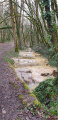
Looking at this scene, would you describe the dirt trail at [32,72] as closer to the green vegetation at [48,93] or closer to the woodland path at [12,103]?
the green vegetation at [48,93]

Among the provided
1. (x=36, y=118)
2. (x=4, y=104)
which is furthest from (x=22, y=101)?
(x=36, y=118)

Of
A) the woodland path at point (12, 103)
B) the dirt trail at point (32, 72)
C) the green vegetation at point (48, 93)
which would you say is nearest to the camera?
the woodland path at point (12, 103)

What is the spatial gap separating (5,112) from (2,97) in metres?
0.91

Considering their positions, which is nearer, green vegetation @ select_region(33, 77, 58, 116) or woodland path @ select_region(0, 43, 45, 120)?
woodland path @ select_region(0, 43, 45, 120)

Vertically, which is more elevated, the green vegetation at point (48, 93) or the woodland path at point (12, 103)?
the woodland path at point (12, 103)

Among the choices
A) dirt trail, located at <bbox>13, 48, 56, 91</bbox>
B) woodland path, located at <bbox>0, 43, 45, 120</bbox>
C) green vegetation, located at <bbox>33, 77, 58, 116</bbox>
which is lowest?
dirt trail, located at <bbox>13, 48, 56, 91</bbox>

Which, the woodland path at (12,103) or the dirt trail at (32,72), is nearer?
the woodland path at (12,103)

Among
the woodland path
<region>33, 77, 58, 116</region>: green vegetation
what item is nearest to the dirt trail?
<region>33, 77, 58, 116</region>: green vegetation

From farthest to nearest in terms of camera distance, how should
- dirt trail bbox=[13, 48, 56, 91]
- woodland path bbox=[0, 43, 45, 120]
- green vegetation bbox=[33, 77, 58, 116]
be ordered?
dirt trail bbox=[13, 48, 56, 91] → green vegetation bbox=[33, 77, 58, 116] → woodland path bbox=[0, 43, 45, 120]

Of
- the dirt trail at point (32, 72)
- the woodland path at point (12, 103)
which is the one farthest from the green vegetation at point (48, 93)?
the dirt trail at point (32, 72)

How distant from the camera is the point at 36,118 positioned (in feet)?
11.2

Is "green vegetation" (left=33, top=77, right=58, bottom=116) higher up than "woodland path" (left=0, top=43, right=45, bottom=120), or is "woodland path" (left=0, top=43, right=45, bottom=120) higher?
"woodland path" (left=0, top=43, right=45, bottom=120)

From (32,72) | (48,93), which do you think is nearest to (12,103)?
(48,93)

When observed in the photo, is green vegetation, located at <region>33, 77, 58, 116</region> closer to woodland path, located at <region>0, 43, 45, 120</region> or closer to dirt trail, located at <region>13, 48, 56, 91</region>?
woodland path, located at <region>0, 43, 45, 120</region>
